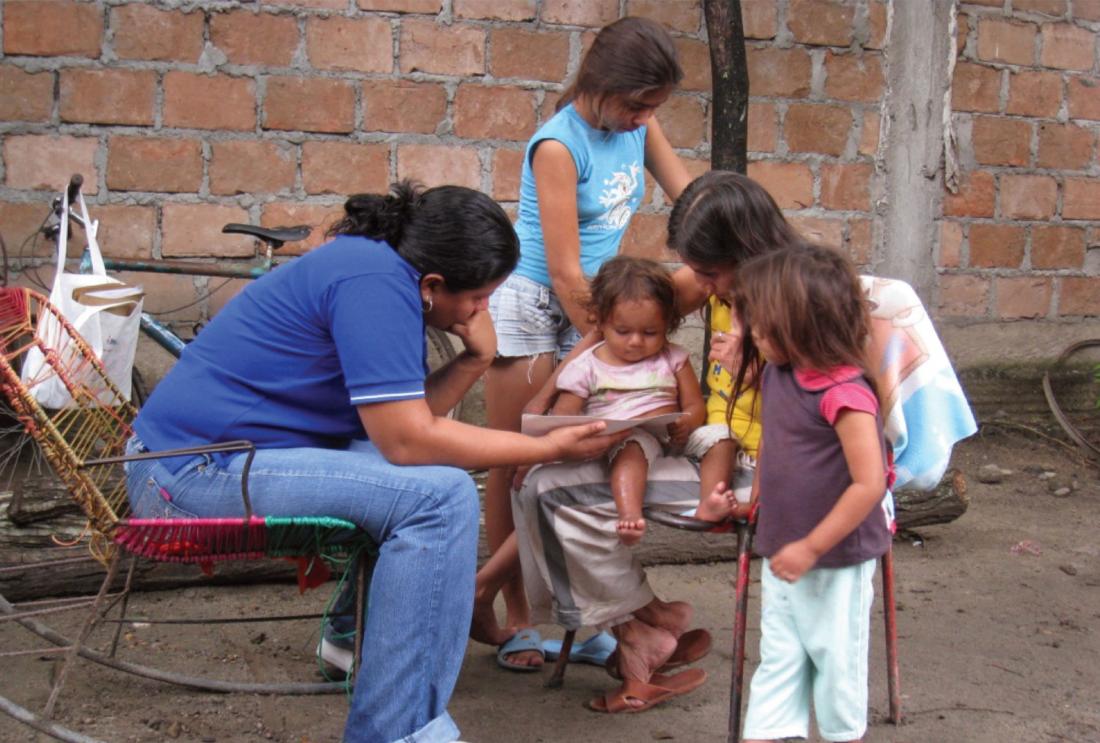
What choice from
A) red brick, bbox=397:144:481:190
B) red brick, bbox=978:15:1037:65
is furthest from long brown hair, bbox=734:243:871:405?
red brick, bbox=978:15:1037:65

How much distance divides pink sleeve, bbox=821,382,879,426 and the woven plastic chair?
1.01 meters

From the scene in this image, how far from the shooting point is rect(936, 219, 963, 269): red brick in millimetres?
6117

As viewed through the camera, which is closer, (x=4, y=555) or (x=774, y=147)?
(x=4, y=555)

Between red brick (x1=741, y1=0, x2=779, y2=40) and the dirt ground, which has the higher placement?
red brick (x1=741, y1=0, x2=779, y2=40)

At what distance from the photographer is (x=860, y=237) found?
6.00 m

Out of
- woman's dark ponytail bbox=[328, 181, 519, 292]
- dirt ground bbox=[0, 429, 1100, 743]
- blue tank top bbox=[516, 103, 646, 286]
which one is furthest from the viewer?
blue tank top bbox=[516, 103, 646, 286]

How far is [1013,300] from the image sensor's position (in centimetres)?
629

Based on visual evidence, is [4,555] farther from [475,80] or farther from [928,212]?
[928,212]

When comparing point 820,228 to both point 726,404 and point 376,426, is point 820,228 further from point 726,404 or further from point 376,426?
point 376,426

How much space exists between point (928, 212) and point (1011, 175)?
20.2 inches

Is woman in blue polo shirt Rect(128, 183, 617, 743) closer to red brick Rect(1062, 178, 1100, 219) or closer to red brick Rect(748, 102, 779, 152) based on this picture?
red brick Rect(748, 102, 779, 152)

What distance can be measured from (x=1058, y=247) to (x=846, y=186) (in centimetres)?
125

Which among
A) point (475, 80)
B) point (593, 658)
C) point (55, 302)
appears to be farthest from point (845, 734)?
point (475, 80)

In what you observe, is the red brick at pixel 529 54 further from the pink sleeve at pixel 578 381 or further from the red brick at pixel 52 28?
the pink sleeve at pixel 578 381
